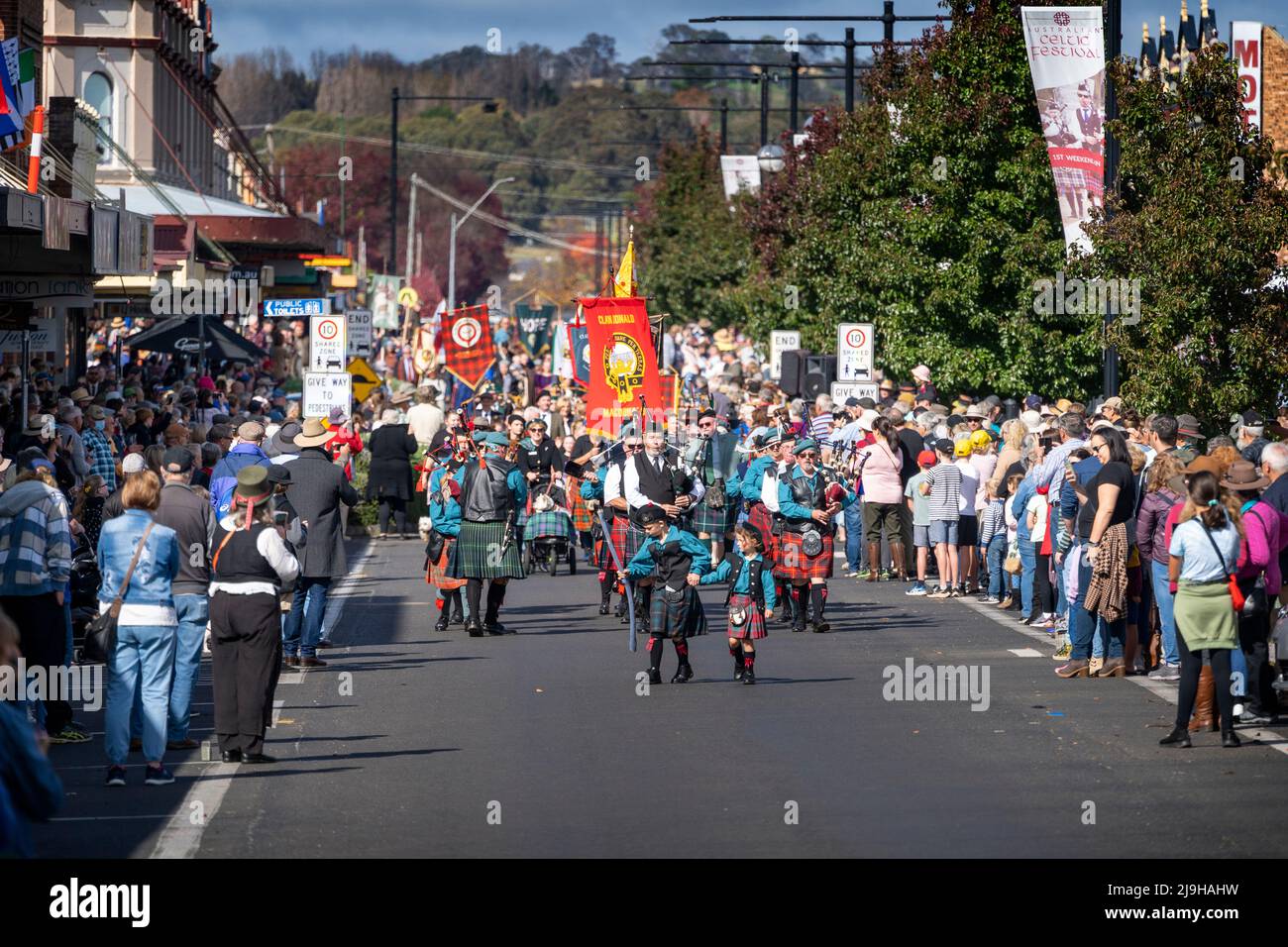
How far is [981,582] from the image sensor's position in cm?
2228

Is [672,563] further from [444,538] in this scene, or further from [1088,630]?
[444,538]

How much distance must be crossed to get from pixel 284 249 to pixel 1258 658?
31649mm

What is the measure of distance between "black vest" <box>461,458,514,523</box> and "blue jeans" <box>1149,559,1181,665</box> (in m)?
5.87

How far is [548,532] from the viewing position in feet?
70.7

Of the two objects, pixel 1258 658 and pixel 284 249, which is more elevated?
pixel 284 249

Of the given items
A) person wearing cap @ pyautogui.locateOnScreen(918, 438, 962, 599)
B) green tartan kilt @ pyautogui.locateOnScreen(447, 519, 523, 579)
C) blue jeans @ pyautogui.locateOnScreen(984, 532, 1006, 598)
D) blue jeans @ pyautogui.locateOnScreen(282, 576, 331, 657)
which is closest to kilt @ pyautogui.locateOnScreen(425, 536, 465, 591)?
green tartan kilt @ pyautogui.locateOnScreen(447, 519, 523, 579)

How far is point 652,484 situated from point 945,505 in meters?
4.85

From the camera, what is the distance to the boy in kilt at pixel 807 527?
18000 mm

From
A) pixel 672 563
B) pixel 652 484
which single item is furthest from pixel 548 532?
pixel 672 563

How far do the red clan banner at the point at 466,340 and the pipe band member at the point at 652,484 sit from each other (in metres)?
18.2

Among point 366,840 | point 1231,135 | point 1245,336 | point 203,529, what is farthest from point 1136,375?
point 366,840

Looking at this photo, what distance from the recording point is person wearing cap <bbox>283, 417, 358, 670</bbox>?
16422 mm

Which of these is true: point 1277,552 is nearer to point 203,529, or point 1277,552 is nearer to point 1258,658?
point 1258,658
